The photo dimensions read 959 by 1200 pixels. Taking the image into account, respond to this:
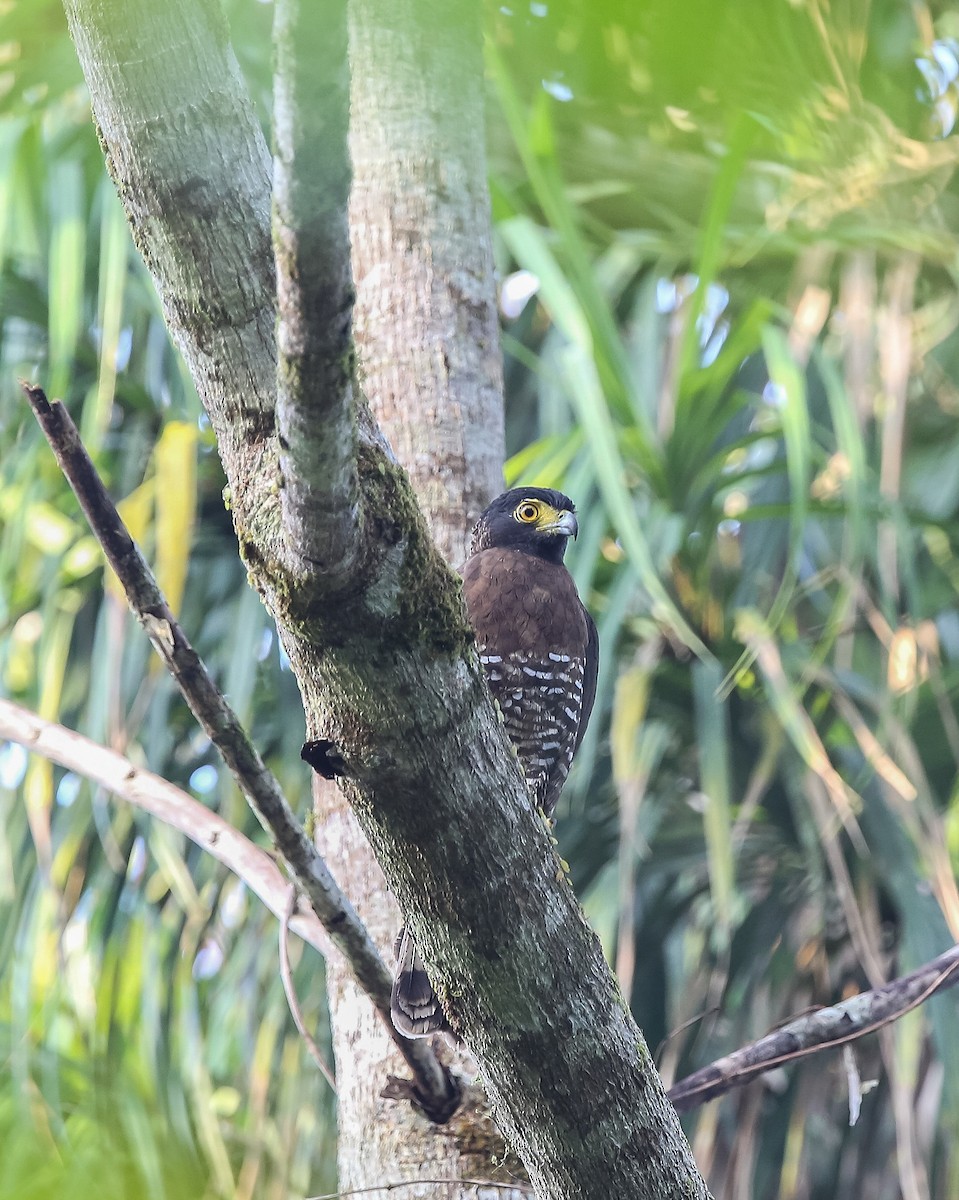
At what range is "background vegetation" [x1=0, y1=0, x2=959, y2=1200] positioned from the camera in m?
3.82

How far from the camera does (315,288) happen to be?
1.09m

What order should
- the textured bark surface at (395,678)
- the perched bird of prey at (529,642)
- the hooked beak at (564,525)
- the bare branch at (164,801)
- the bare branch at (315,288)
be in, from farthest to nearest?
the hooked beak at (564,525)
the perched bird of prey at (529,642)
the bare branch at (164,801)
the textured bark surface at (395,678)
the bare branch at (315,288)

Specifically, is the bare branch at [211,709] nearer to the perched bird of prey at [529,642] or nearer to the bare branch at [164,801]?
the bare branch at [164,801]

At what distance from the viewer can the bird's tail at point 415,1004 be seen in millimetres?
1938

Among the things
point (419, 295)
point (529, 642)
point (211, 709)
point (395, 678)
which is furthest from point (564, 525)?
point (395, 678)

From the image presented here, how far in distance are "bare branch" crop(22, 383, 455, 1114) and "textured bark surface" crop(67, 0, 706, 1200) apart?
15cm

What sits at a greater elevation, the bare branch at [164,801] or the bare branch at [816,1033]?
the bare branch at [164,801]

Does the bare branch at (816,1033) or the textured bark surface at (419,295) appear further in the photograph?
the textured bark surface at (419,295)

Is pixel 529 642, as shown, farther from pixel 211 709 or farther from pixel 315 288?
pixel 315 288

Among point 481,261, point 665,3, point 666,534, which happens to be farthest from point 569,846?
point 665,3

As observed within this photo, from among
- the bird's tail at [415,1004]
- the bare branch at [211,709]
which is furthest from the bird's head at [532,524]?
the bare branch at [211,709]

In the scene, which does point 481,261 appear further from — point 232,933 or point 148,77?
point 232,933

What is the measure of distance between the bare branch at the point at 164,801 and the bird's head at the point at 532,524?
982mm

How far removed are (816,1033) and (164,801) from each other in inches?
43.7
